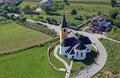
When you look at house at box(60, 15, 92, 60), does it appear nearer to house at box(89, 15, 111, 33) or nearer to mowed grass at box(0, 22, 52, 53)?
mowed grass at box(0, 22, 52, 53)

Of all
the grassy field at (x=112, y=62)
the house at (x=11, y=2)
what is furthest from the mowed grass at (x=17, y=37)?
the house at (x=11, y=2)

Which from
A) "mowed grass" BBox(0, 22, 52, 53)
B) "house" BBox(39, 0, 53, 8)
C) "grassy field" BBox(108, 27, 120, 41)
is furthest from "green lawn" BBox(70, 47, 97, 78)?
"house" BBox(39, 0, 53, 8)

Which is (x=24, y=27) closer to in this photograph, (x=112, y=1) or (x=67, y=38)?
(x=67, y=38)

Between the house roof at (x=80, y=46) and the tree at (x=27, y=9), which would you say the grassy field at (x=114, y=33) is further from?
the tree at (x=27, y=9)

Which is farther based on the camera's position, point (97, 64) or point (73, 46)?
point (73, 46)

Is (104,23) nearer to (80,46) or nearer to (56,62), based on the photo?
(80,46)

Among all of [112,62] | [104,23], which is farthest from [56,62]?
[104,23]

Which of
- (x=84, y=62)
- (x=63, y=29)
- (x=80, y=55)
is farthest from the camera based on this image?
(x=63, y=29)
